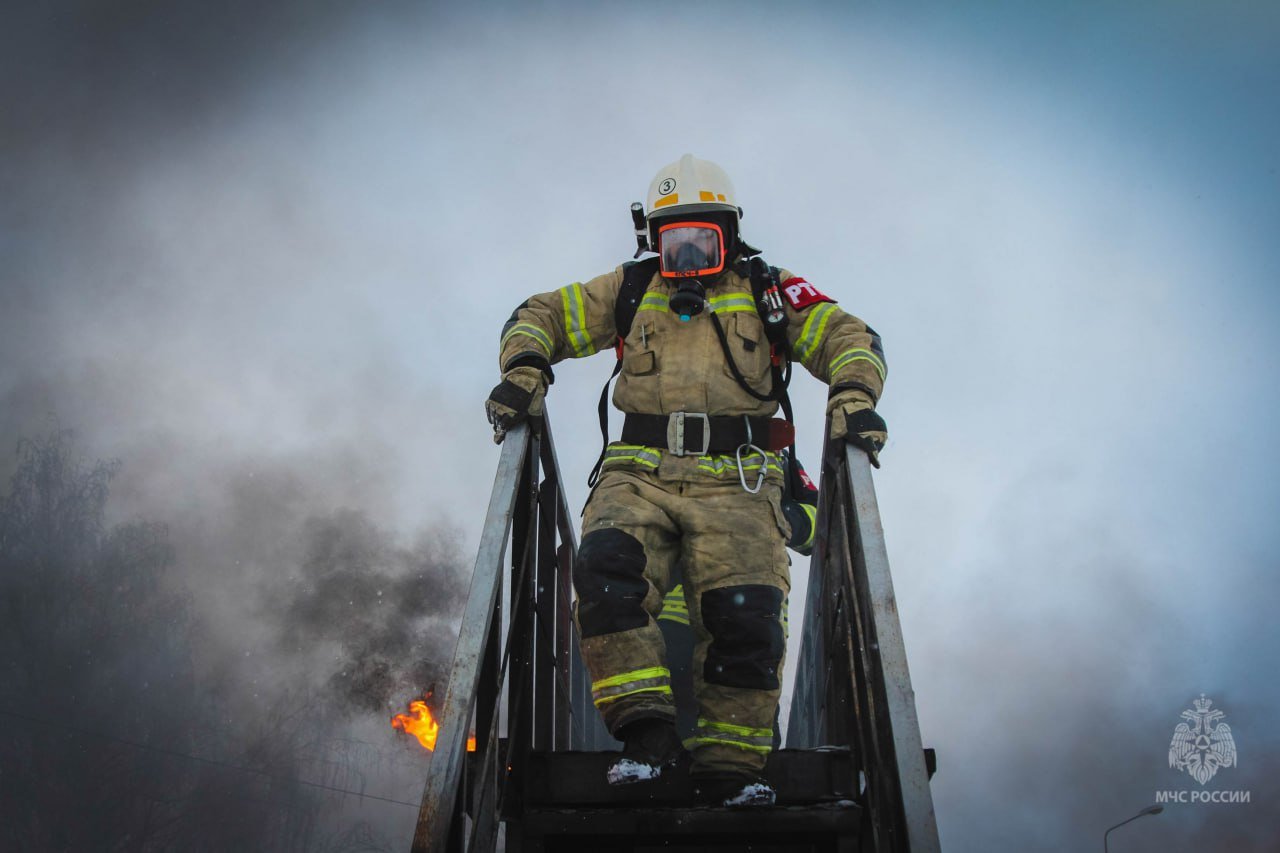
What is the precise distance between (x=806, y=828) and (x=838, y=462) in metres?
1.19

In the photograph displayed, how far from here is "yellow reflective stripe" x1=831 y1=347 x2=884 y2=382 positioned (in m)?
3.91

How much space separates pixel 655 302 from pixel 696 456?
712mm

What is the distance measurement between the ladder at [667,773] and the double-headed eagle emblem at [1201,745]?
242 ft

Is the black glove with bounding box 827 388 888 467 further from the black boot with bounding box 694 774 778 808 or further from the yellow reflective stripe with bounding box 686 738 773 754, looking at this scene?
the black boot with bounding box 694 774 778 808

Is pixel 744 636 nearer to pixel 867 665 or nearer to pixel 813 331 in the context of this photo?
pixel 867 665

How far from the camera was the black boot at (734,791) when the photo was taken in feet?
10.3

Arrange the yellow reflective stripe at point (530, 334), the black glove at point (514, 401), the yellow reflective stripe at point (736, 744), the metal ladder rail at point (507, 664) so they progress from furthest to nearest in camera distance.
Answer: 1. the yellow reflective stripe at point (530, 334)
2. the black glove at point (514, 401)
3. the yellow reflective stripe at point (736, 744)
4. the metal ladder rail at point (507, 664)

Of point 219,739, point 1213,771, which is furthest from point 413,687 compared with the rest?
point 1213,771

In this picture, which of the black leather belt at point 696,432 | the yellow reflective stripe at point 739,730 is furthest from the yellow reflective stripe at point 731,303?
the yellow reflective stripe at point 739,730

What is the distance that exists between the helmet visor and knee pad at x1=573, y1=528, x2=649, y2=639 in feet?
3.72

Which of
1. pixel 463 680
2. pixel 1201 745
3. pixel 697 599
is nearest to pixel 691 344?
pixel 697 599

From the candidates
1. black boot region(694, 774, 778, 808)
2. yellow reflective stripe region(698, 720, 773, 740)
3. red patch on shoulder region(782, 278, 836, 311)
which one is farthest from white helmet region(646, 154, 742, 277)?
black boot region(694, 774, 778, 808)

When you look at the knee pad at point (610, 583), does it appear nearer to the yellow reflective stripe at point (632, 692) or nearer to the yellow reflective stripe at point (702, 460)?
the yellow reflective stripe at point (632, 692)

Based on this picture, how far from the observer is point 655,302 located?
4188mm
